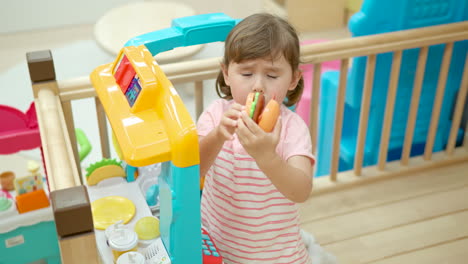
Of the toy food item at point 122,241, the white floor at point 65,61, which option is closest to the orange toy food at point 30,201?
the toy food item at point 122,241

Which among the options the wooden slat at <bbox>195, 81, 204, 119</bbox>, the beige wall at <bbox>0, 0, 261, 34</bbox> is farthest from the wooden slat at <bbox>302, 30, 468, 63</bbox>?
the beige wall at <bbox>0, 0, 261, 34</bbox>

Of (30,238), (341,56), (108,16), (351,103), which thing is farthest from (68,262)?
(108,16)

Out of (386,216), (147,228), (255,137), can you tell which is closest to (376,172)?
(386,216)

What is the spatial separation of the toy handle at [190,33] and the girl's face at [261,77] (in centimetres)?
24

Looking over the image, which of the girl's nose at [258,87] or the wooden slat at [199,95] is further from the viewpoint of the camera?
the wooden slat at [199,95]

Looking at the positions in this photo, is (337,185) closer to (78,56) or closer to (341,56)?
(341,56)

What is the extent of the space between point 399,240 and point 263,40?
85cm

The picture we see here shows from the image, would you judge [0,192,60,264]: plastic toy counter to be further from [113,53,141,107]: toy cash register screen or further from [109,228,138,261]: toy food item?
[113,53,141,107]: toy cash register screen

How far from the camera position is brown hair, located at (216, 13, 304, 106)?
1.03 meters

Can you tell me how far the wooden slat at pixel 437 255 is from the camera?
1532 mm

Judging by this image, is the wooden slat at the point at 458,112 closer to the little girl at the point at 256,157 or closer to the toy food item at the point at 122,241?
the little girl at the point at 256,157

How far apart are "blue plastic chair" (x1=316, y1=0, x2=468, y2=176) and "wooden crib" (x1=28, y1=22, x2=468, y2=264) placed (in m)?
0.09

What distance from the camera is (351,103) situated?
187 centimetres

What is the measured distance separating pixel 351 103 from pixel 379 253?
0.53 meters
